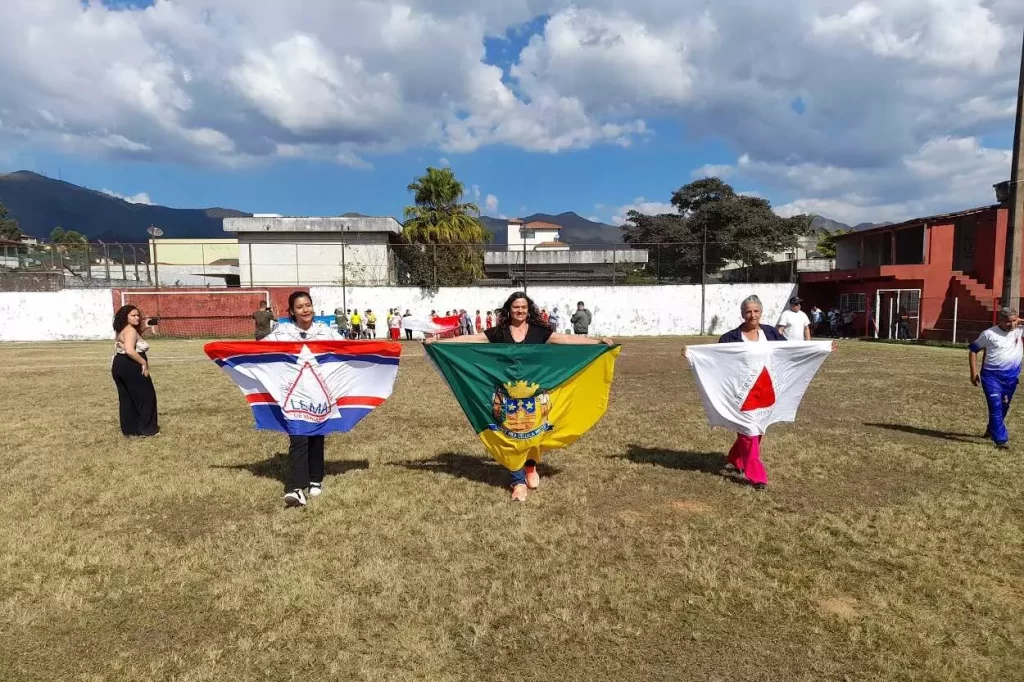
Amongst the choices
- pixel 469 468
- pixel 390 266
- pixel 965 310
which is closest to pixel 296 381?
pixel 469 468

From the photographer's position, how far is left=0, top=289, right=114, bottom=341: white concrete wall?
93.0 ft

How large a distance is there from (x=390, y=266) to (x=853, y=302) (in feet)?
73.3

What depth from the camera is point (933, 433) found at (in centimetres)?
782

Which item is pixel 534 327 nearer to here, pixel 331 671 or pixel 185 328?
pixel 331 671

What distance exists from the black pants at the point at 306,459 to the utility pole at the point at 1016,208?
12.6m

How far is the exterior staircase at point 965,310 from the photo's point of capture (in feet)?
78.7

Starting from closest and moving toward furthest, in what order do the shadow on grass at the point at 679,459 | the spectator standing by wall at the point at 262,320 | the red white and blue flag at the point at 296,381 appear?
1. the red white and blue flag at the point at 296,381
2. the shadow on grass at the point at 679,459
3. the spectator standing by wall at the point at 262,320

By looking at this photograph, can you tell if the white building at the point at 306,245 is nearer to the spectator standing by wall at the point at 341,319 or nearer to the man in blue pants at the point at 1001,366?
the spectator standing by wall at the point at 341,319

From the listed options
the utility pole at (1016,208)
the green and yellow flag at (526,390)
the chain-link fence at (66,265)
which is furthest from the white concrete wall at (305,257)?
the green and yellow flag at (526,390)

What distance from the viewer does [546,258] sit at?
34.6 meters

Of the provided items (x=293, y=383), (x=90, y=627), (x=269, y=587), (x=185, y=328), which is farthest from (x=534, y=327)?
(x=185, y=328)

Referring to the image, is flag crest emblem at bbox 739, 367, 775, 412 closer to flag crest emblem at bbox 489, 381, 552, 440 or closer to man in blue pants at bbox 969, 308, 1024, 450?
flag crest emblem at bbox 489, 381, 552, 440

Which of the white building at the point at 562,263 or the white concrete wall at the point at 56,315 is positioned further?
the white building at the point at 562,263

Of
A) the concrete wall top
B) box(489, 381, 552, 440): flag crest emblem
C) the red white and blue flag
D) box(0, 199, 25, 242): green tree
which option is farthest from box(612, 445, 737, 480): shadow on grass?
box(0, 199, 25, 242): green tree
